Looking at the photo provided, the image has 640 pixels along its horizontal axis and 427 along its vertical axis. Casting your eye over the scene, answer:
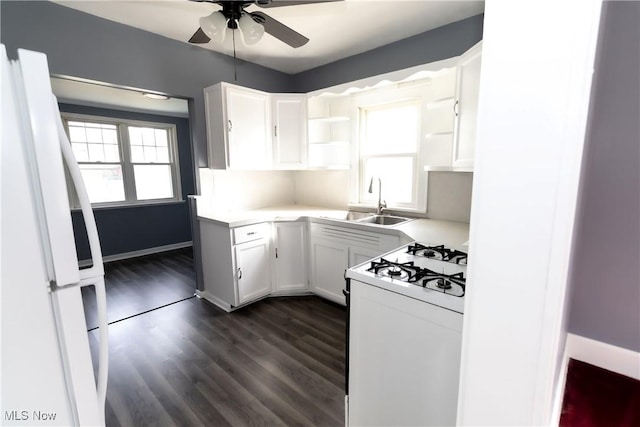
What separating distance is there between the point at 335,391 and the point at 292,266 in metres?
1.40

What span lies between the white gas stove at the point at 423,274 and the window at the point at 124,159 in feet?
15.2

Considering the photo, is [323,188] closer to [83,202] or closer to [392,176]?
[392,176]

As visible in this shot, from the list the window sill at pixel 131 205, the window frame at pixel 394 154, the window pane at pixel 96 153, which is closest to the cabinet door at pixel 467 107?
the window frame at pixel 394 154

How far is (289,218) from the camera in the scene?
2914 millimetres

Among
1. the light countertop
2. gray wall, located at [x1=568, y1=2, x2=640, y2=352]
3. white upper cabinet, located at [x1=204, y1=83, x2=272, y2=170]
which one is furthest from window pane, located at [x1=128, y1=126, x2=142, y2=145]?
gray wall, located at [x1=568, y1=2, x2=640, y2=352]

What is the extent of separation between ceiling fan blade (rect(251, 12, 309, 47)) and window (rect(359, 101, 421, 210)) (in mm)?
1253

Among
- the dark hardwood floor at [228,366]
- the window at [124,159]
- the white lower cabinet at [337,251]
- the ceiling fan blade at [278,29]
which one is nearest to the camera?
the dark hardwood floor at [228,366]

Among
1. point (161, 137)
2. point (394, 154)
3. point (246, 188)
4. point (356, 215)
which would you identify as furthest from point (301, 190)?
point (161, 137)

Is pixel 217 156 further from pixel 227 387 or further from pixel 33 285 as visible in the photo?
pixel 33 285

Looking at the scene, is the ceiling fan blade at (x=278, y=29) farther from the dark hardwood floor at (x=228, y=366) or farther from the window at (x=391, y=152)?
the dark hardwood floor at (x=228, y=366)

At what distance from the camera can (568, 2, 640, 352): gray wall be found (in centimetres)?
92

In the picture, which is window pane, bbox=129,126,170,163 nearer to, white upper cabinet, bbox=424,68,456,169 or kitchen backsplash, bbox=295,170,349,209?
kitchen backsplash, bbox=295,170,349,209

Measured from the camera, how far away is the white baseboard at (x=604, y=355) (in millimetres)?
997

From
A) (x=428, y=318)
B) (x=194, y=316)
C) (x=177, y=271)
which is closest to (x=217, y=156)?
(x=194, y=316)
